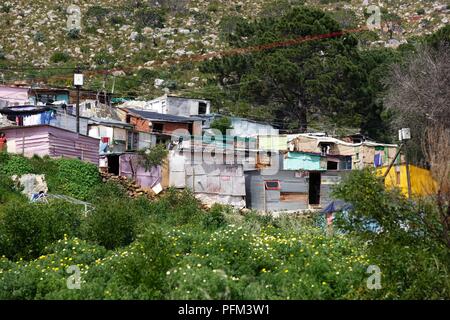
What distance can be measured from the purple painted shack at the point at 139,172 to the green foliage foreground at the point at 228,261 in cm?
1400

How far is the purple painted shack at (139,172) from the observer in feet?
105

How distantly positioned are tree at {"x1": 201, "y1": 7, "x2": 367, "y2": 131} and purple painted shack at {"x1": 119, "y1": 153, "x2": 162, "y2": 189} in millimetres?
13906

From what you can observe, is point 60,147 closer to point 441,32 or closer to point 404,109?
point 404,109

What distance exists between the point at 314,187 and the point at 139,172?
326 inches

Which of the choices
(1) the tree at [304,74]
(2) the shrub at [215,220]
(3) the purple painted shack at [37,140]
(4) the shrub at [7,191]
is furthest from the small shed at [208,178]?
(1) the tree at [304,74]

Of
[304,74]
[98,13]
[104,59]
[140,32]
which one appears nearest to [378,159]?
[304,74]

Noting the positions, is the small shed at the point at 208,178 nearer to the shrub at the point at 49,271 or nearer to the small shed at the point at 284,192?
the small shed at the point at 284,192

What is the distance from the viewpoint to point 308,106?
4503 centimetres

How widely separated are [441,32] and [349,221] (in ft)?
99.0

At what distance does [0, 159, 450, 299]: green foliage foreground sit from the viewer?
36.4ft

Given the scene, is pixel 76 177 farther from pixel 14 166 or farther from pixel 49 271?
pixel 49 271

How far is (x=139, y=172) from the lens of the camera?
32.3m

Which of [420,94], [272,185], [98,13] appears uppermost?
[98,13]

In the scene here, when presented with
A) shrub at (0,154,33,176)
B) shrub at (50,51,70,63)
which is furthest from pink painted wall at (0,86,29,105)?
shrub at (50,51,70,63)
